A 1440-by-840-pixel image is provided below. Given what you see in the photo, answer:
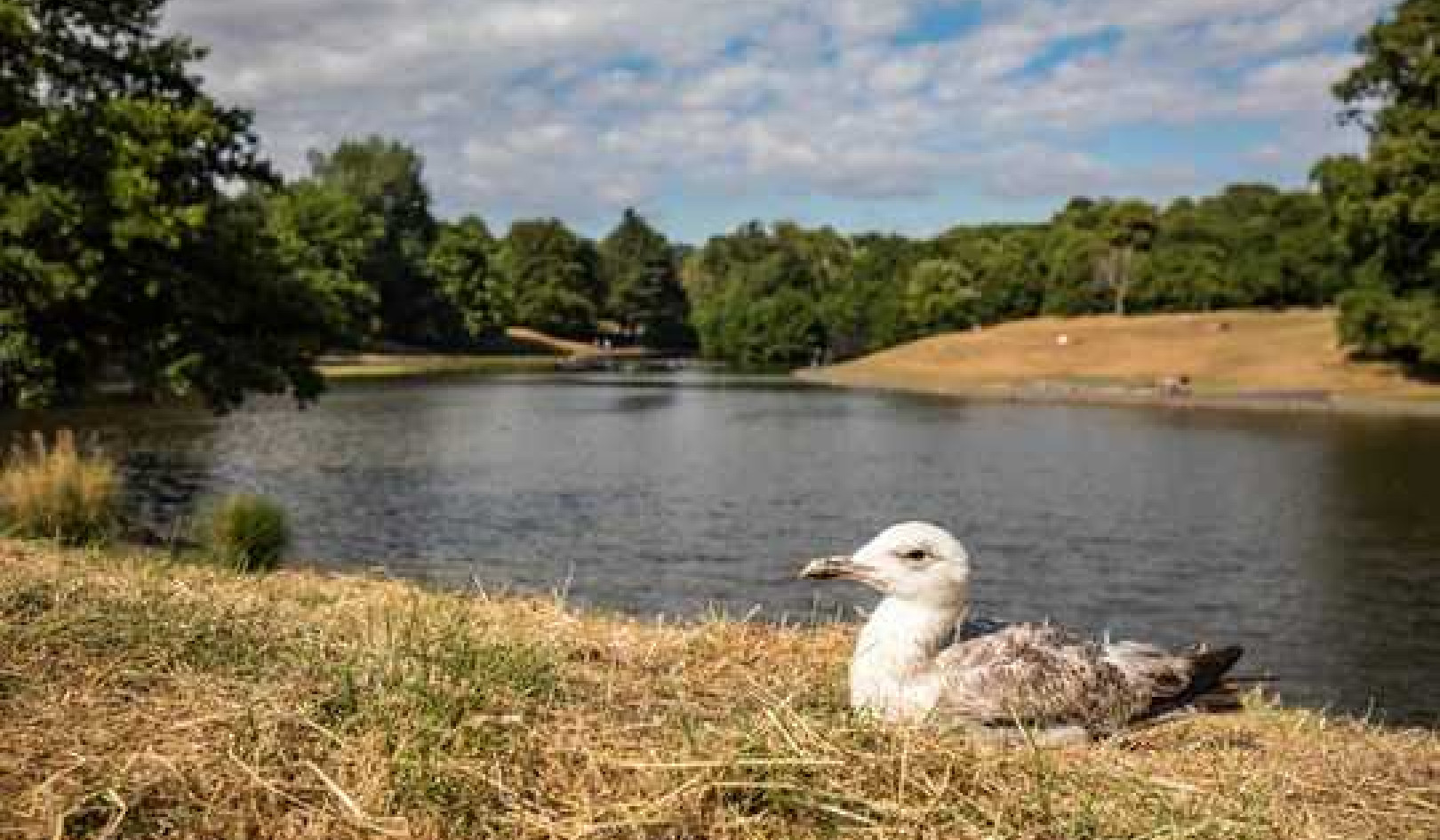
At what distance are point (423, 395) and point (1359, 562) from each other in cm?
5679

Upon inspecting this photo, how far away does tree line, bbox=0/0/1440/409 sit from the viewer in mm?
21578

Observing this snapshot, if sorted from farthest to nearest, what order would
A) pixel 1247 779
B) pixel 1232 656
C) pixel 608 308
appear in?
pixel 608 308 < pixel 1232 656 < pixel 1247 779

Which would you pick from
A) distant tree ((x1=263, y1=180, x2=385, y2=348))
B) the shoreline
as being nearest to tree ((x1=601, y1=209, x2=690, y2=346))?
distant tree ((x1=263, y1=180, x2=385, y2=348))

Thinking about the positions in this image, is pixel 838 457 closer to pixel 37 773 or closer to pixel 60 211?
pixel 60 211

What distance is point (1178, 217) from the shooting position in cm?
12619

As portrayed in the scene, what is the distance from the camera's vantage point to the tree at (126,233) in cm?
2055

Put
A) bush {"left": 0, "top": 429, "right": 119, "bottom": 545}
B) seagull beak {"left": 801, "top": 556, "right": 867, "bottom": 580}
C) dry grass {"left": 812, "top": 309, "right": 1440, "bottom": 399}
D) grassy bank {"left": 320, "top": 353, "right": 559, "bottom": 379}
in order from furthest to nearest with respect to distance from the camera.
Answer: grassy bank {"left": 320, "top": 353, "right": 559, "bottom": 379}, dry grass {"left": 812, "top": 309, "right": 1440, "bottom": 399}, bush {"left": 0, "top": 429, "right": 119, "bottom": 545}, seagull beak {"left": 801, "top": 556, "right": 867, "bottom": 580}

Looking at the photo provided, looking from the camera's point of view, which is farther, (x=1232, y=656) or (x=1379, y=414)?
(x=1379, y=414)

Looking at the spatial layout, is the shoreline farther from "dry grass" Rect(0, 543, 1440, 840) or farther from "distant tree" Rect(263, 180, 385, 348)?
"dry grass" Rect(0, 543, 1440, 840)

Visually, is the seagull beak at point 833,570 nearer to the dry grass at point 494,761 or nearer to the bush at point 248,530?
the dry grass at point 494,761

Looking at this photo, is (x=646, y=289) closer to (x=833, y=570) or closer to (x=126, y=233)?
(x=126, y=233)

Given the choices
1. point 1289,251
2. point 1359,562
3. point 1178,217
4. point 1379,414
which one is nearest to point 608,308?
point 1178,217

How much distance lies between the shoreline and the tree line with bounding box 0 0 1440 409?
3.00m

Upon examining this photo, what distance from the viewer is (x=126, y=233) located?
21.1m
